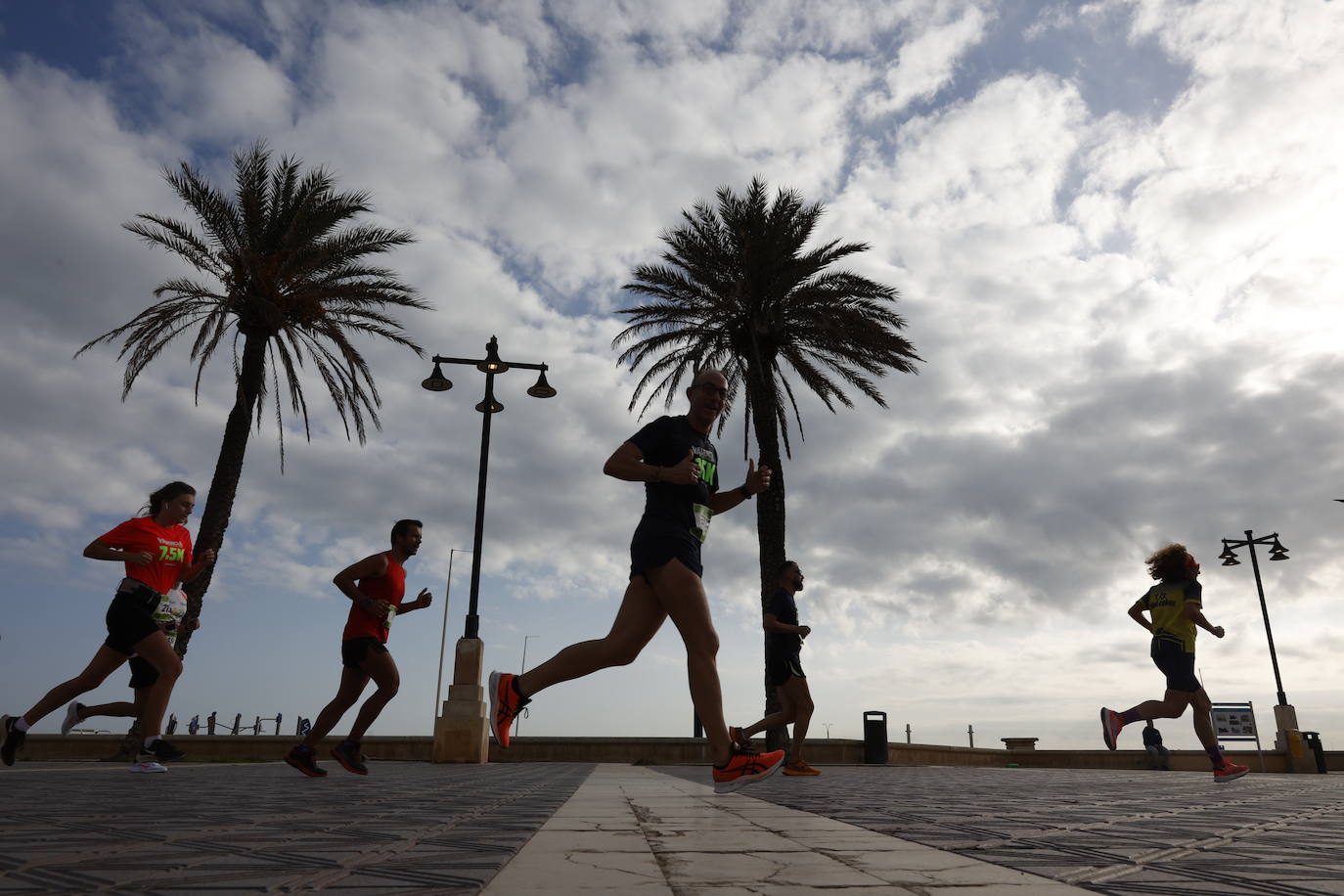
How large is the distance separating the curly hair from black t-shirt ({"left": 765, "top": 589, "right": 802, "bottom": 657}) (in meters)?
3.18

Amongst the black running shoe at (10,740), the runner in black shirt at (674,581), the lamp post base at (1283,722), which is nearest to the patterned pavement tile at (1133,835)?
the runner in black shirt at (674,581)

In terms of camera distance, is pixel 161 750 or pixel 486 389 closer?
pixel 161 750

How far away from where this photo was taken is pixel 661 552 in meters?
3.96

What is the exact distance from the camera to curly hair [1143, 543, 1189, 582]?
A: 24.9 ft

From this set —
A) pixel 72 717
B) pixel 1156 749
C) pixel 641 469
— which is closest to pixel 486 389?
pixel 72 717

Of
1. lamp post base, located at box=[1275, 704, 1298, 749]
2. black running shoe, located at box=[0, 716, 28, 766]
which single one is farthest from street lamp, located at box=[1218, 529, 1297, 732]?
black running shoe, located at box=[0, 716, 28, 766]

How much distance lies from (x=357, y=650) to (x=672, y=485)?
11.3ft

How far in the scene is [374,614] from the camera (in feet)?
20.6

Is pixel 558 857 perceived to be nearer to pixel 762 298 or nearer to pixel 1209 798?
pixel 1209 798

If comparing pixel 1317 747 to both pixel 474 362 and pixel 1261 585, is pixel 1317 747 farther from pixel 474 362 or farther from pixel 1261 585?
pixel 474 362

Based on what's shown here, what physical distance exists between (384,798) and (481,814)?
3.76 ft

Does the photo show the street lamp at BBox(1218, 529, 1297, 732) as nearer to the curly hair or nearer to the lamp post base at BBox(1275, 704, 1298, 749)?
the lamp post base at BBox(1275, 704, 1298, 749)

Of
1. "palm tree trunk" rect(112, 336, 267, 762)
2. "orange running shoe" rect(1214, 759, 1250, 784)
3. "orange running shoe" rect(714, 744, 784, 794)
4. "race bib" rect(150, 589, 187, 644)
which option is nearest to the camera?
"orange running shoe" rect(714, 744, 784, 794)

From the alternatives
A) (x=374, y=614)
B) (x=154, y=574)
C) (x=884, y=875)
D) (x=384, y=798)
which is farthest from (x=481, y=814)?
Result: (x=154, y=574)
